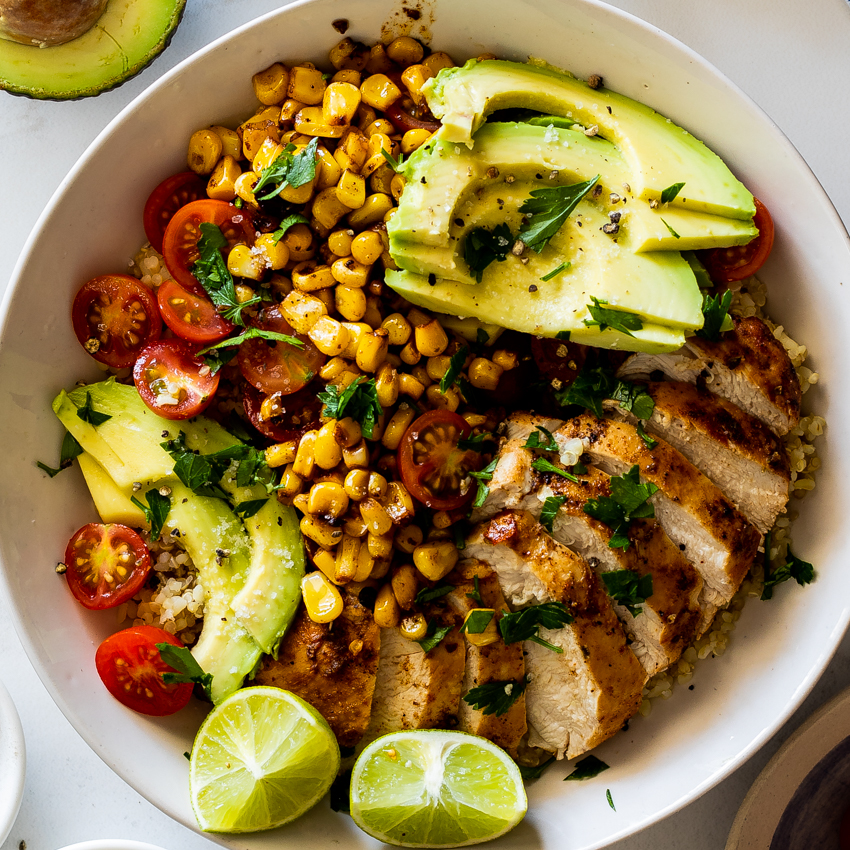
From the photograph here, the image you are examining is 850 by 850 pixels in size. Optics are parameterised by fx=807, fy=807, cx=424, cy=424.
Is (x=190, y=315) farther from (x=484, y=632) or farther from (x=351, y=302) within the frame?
(x=484, y=632)

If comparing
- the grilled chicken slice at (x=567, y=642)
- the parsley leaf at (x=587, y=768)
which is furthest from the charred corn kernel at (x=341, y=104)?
the parsley leaf at (x=587, y=768)

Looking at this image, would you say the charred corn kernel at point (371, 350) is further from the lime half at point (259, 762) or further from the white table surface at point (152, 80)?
the white table surface at point (152, 80)

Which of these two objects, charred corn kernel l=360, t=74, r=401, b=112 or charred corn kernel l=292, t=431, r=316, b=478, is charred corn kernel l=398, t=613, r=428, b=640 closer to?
charred corn kernel l=292, t=431, r=316, b=478

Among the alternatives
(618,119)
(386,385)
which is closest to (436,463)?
(386,385)

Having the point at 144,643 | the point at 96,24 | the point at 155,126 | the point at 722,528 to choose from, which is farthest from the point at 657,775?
the point at 96,24

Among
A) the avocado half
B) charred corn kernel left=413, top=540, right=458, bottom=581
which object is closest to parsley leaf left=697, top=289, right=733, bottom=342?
charred corn kernel left=413, top=540, right=458, bottom=581
